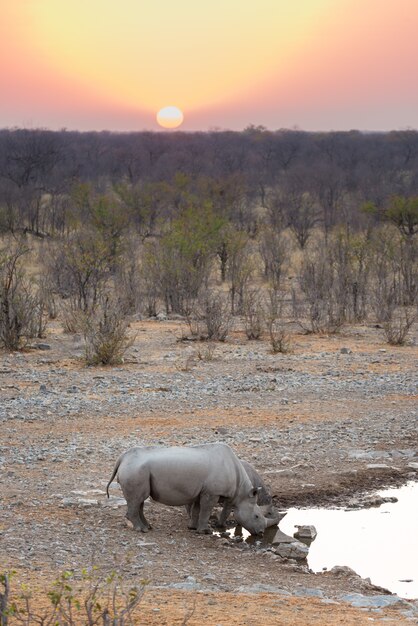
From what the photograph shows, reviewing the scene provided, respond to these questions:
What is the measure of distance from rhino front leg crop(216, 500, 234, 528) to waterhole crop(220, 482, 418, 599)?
24 cm

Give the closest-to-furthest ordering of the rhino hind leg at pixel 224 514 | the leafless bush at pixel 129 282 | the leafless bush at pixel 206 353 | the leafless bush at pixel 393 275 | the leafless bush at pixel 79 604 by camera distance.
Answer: the leafless bush at pixel 79 604 → the rhino hind leg at pixel 224 514 → the leafless bush at pixel 206 353 → the leafless bush at pixel 393 275 → the leafless bush at pixel 129 282

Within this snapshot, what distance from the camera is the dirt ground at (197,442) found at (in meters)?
6.53

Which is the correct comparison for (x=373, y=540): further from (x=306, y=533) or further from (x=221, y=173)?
(x=221, y=173)

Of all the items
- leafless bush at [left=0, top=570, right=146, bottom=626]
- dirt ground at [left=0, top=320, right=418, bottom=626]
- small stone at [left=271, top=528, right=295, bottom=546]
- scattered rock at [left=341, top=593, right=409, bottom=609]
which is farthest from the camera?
small stone at [left=271, top=528, right=295, bottom=546]

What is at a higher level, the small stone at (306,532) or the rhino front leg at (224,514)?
the rhino front leg at (224,514)

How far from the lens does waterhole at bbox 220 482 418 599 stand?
301 inches

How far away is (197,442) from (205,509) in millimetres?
3192

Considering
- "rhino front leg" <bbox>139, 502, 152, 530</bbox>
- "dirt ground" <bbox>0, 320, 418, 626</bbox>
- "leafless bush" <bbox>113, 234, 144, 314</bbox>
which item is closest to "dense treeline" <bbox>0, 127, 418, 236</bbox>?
"leafless bush" <bbox>113, 234, 144, 314</bbox>

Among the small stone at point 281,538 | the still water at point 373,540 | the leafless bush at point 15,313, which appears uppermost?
the leafless bush at point 15,313

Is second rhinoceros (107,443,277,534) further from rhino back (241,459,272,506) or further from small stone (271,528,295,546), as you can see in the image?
rhino back (241,459,272,506)

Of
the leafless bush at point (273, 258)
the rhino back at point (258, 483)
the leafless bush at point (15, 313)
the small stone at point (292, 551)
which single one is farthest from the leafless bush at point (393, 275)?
the small stone at point (292, 551)

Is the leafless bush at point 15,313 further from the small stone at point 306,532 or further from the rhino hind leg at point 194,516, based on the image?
the small stone at point 306,532

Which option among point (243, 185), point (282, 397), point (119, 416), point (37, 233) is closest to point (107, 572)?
point (119, 416)

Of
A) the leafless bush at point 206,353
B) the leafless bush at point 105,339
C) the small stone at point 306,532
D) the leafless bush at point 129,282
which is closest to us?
the small stone at point 306,532
